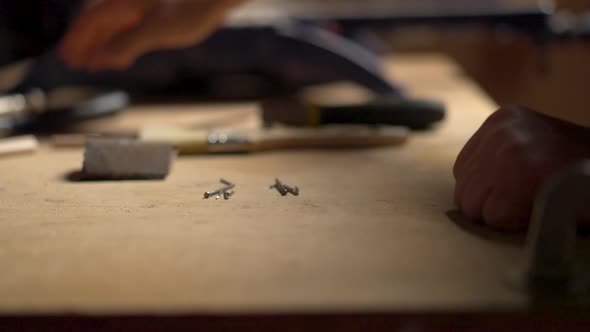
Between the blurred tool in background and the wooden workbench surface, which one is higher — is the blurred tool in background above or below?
above

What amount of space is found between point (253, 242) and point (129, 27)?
Result: 15.3 inches

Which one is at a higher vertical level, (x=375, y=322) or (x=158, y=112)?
(x=158, y=112)

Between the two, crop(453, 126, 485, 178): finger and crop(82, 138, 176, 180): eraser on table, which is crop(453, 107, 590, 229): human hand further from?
crop(82, 138, 176, 180): eraser on table

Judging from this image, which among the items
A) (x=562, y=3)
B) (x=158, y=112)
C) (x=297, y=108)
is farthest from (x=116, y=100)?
(x=562, y=3)

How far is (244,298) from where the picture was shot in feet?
1.11

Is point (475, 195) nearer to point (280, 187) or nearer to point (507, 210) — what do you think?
point (507, 210)

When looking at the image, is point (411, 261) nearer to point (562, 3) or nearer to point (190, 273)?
point (190, 273)

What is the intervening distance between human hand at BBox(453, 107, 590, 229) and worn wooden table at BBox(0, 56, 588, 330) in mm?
16

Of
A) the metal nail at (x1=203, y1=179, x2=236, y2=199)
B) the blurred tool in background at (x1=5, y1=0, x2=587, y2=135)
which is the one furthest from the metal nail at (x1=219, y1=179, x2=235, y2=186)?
the blurred tool in background at (x1=5, y1=0, x2=587, y2=135)

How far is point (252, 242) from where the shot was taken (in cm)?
41

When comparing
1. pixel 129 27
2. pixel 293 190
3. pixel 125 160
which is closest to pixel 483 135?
pixel 293 190

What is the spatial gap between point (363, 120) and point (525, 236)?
0.31 meters

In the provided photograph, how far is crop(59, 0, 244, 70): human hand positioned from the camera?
687 mm

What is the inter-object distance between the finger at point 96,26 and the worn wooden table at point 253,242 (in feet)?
0.48
